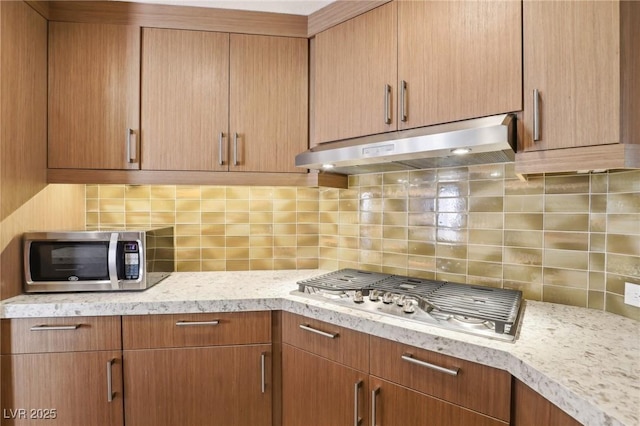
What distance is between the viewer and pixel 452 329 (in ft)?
3.55

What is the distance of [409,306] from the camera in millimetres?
1229

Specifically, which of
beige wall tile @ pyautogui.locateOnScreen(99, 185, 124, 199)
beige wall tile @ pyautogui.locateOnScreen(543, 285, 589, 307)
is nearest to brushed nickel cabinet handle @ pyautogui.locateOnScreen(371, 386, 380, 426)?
beige wall tile @ pyautogui.locateOnScreen(543, 285, 589, 307)

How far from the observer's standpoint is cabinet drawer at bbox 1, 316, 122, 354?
53.6 inches

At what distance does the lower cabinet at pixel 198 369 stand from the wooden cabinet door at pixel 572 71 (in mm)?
1308

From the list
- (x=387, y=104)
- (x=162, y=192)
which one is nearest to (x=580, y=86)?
(x=387, y=104)

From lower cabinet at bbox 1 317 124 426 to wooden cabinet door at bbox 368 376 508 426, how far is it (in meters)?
1.07

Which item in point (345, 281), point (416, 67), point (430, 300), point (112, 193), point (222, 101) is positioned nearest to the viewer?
point (430, 300)

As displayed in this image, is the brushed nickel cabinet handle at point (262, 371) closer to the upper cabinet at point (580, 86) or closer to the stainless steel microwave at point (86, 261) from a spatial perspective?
the stainless steel microwave at point (86, 261)

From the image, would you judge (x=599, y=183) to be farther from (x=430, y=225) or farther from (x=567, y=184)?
(x=430, y=225)

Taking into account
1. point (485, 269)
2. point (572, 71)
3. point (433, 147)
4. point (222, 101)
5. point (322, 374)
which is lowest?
point (322, 374)

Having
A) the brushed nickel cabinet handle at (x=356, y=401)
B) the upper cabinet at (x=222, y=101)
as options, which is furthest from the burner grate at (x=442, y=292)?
the upper cabinet at (x=222, y=101)

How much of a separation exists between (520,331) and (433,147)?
0.68 metres

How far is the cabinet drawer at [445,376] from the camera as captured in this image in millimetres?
959

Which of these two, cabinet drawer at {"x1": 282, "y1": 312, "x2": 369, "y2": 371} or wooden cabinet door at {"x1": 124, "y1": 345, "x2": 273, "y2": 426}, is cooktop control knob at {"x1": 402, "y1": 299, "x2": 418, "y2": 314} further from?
wooden cabinet door at {"x1": 124, "y1": 345, "x2": 273, "y2": 426}
